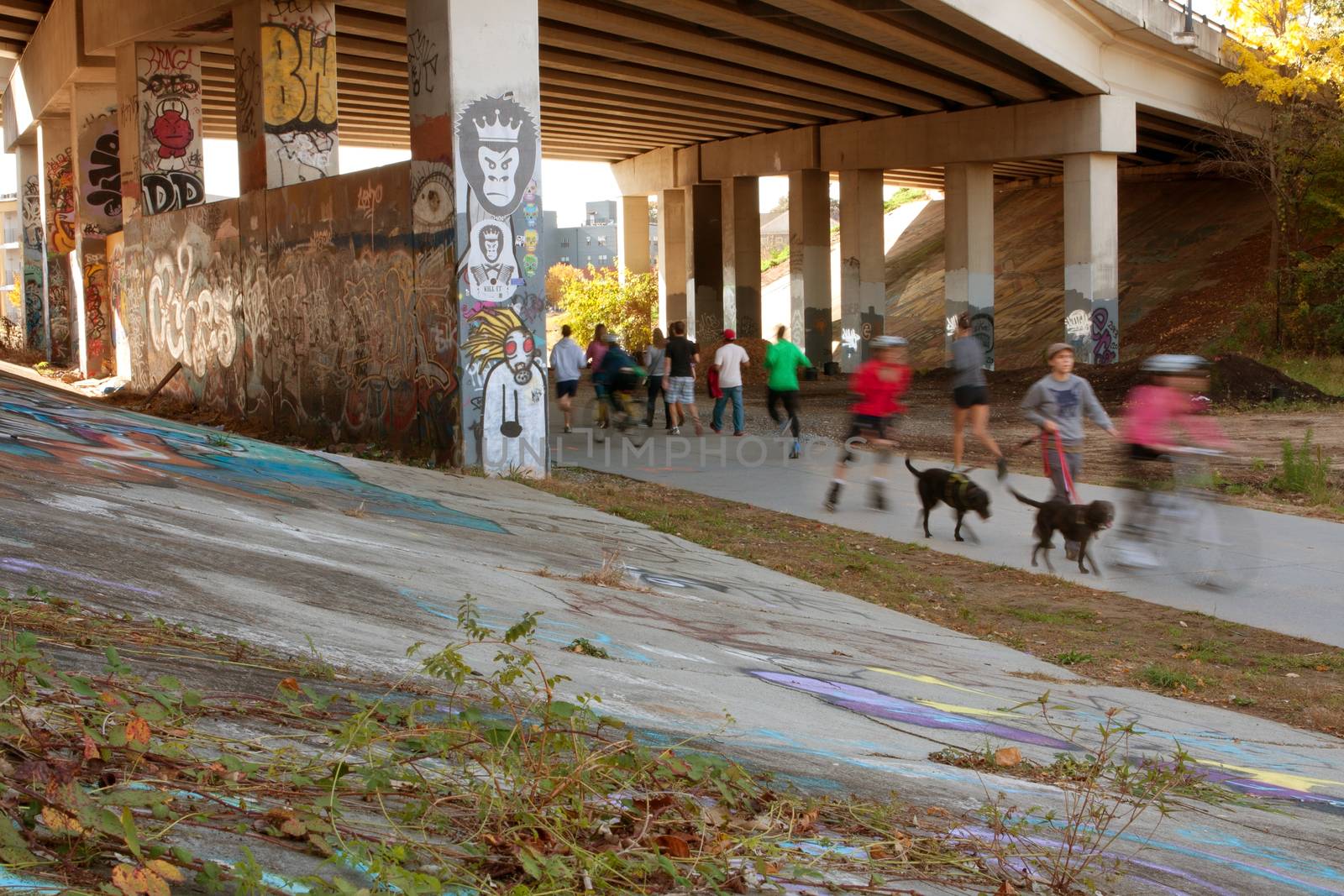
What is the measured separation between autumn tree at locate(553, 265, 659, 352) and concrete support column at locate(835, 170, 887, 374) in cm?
1404

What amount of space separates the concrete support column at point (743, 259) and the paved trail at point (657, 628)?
32.3 metres

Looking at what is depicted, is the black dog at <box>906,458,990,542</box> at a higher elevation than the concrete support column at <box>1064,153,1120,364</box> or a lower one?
lower

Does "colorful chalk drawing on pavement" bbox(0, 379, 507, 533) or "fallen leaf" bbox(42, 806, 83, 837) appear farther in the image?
"colorful chalk drawing on pavement" bbox(0, 379, 507, 533)

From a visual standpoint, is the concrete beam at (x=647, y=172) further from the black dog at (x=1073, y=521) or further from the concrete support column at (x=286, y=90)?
the black dog at (x=1073, y=521)

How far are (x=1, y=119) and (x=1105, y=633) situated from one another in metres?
46.7

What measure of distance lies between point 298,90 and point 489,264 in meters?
5.99

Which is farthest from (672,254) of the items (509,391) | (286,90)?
(509,391)

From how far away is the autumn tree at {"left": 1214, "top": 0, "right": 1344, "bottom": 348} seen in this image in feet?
95.8

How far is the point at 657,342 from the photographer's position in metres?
22.3

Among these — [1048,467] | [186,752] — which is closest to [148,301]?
[1048,467]

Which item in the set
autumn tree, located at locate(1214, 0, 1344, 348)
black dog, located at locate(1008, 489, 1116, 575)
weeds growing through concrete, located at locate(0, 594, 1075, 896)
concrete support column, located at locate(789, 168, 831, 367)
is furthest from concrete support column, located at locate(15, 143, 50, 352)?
weeds growing through concrete, located at locate(0, 594, 1075, 896)

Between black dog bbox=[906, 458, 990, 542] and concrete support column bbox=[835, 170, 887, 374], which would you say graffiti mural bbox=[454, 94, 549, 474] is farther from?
concrete support column bbox=[835, 170, 887, 374]

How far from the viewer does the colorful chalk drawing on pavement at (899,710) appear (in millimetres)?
5535

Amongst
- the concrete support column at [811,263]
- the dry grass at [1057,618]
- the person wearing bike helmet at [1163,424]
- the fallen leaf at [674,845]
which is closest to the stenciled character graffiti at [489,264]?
the dry grass at [1057,618]
